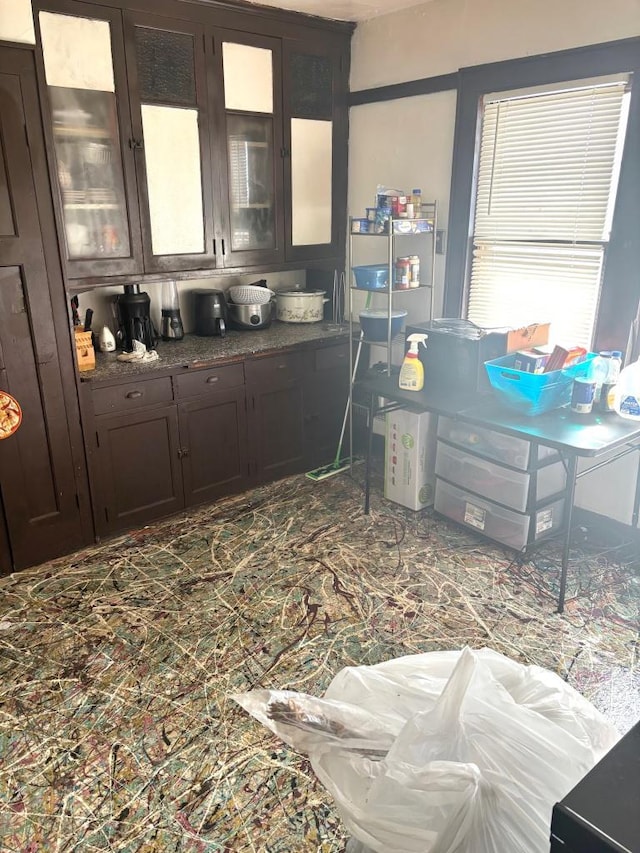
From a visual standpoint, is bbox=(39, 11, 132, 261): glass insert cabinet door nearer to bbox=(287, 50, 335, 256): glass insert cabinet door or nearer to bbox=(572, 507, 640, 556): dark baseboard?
bbox=(287, 50, 335, 256): glass insert cabinet door

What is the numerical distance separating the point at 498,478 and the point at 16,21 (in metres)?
2.80

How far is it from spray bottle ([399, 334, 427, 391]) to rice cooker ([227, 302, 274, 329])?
1.07 m

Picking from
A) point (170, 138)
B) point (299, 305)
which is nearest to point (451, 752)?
point (170, 138)

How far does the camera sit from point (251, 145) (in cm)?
359

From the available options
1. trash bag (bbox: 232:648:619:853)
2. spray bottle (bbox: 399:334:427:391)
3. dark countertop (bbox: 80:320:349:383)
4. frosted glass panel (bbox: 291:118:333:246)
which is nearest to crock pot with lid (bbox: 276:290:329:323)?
dark countertop (bbox: 80:320:349:383)

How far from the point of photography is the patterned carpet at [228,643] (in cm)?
180

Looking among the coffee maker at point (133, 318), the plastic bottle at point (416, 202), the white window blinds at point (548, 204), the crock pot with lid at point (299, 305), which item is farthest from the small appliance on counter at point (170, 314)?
the white window blinds at point (548, 204)

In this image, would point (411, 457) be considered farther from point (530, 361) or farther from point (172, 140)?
point (172, 140)

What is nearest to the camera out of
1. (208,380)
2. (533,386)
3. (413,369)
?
(533,386)

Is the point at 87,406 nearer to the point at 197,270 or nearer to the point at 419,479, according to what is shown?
the point at 197,270

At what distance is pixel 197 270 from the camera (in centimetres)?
348

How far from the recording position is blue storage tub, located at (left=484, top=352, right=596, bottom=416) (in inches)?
106

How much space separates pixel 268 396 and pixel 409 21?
2.22 meters

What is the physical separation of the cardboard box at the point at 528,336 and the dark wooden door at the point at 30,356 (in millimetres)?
2045
